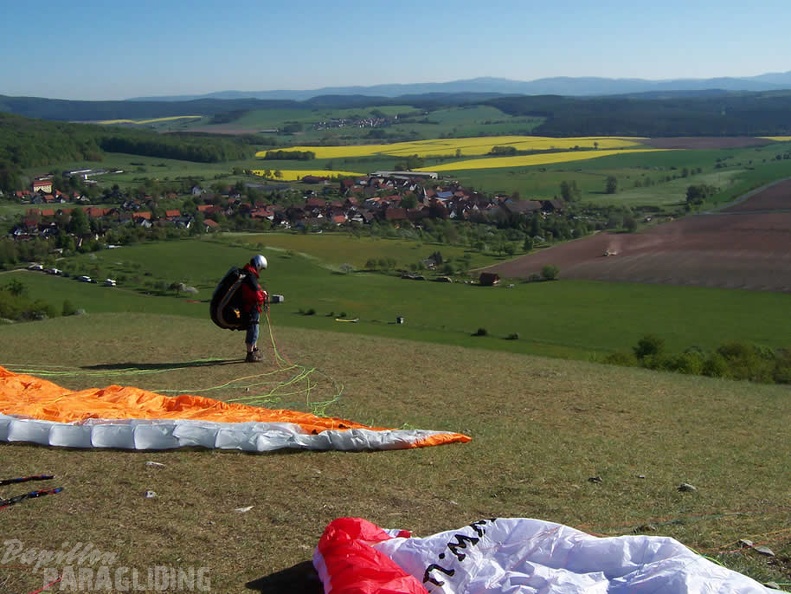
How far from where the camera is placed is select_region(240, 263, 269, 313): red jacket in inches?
600

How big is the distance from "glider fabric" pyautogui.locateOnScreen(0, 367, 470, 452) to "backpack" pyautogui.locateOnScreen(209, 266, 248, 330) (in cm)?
414

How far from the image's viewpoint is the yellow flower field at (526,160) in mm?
111250

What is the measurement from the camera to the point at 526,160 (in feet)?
380

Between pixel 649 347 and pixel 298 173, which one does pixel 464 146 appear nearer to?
pixel 298 173

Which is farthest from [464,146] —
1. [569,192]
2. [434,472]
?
[434,472]

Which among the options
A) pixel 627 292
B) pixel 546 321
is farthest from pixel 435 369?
pixel 627 292

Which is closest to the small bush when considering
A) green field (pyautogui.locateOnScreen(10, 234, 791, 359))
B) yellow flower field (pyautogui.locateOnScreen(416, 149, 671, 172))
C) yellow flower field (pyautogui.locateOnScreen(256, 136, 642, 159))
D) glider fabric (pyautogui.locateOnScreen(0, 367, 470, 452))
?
green field (pyautogui.locateOnScreen(10, 234, 791, 359))

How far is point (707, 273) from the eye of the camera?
1795 inches

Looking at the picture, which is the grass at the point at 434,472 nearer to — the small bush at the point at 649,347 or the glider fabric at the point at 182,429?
the glider fabric at the point at 182,429

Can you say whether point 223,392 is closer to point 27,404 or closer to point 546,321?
point 27,404

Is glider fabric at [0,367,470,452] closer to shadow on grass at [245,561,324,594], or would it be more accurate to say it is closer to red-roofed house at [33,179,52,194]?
shadow on grass at [245,561,324,594]

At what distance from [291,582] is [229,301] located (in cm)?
952

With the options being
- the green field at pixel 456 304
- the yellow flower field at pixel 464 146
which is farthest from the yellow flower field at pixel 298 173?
the green field at pixel 456 304

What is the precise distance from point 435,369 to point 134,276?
111 ft
